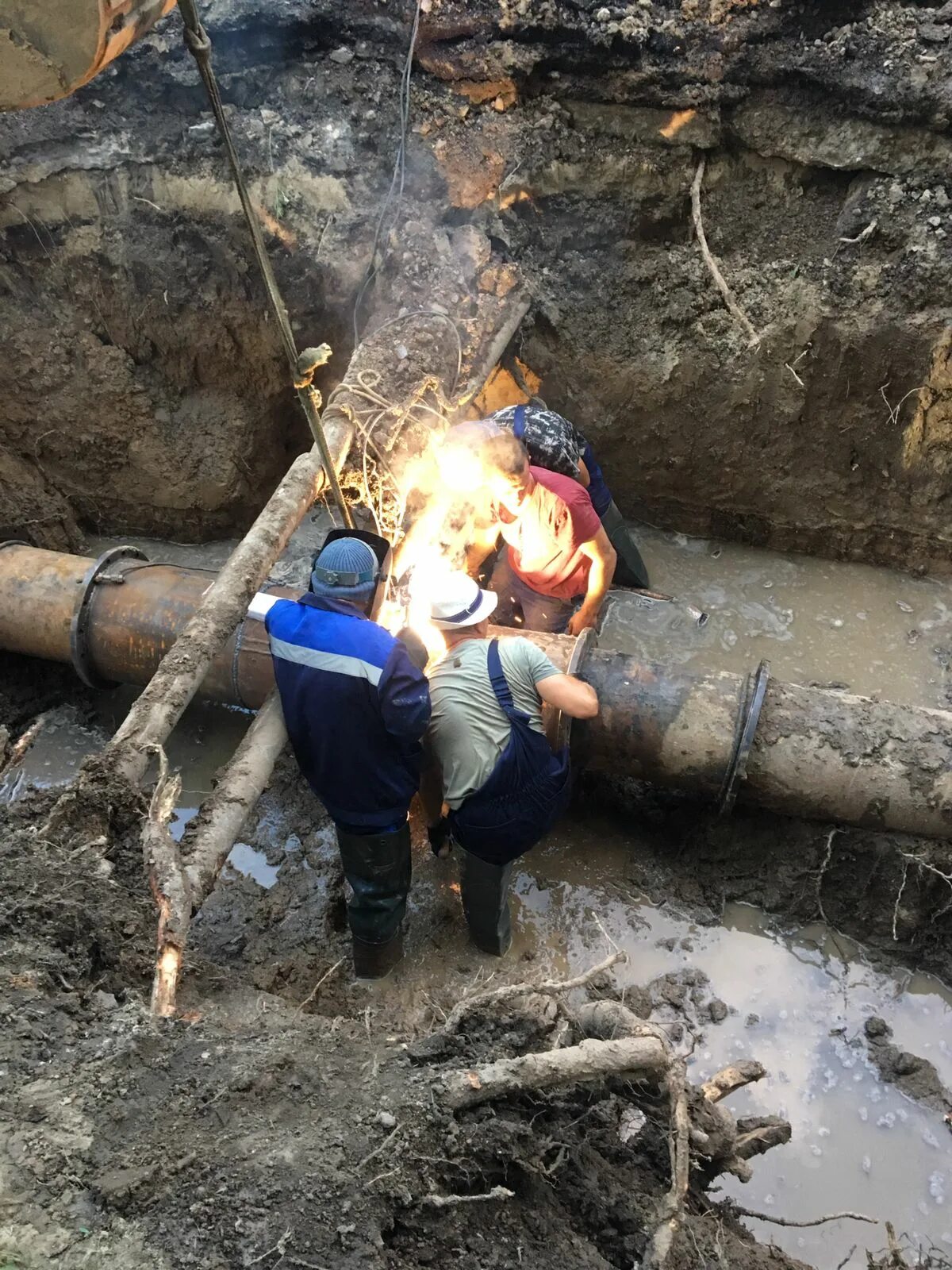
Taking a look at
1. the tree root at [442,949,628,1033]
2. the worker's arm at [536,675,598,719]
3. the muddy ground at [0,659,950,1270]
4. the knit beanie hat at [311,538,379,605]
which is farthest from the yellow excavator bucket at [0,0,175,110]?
the tree root at [442,949,628,1033]

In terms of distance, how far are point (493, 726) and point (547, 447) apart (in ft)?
5.81

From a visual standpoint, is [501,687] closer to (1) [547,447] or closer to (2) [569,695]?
(2) [569,695]

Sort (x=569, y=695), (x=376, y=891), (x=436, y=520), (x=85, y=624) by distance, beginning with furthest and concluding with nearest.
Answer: (x=85, y=624) → (x=436, y=520) → (x=376, y=891) → (x=569, y=695)

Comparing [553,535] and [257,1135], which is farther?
[553,535]

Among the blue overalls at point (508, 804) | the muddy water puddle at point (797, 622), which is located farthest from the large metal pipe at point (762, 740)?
the muddy water puddle at point (797, 622)

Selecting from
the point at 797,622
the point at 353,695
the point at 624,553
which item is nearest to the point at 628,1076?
the point at 353,695

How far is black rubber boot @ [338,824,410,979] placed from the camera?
11.7 ft

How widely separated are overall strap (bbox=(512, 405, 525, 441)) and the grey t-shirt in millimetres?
1458

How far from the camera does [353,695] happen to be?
317 centimetres

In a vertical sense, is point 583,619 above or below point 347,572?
below

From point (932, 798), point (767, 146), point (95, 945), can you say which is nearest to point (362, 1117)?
point (95, 945)

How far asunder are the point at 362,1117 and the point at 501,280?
14.9 feet

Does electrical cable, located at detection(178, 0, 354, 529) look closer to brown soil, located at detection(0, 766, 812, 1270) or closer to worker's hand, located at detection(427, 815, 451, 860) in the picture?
worker's hand, located at detection(427, 815, 451, 860)

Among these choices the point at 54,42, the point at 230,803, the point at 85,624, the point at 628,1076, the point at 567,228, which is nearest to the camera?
the point at 54,42
